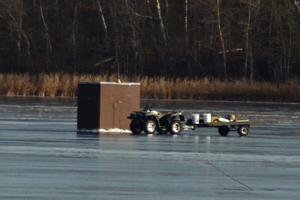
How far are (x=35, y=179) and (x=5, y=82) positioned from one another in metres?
40.6

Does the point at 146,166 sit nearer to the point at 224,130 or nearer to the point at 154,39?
the point at 224,130

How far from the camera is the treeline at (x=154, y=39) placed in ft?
197

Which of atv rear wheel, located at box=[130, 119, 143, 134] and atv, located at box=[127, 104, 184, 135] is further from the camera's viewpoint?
atv rear wheel, located at box=[130, 119, 143, 134]

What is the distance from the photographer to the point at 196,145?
1490 cm

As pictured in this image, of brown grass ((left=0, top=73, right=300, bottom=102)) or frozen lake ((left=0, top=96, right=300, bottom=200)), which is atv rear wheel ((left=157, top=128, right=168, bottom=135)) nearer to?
frozen lake ((left=0, top=96, right=300, bottom=200))

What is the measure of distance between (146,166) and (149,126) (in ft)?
21.2

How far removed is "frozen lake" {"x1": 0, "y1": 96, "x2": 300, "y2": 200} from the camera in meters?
8.64

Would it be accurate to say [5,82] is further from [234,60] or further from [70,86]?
[234,60]

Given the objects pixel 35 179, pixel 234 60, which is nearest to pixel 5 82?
pixel 234 60

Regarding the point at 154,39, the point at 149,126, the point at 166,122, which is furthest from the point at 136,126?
the point at 154,39

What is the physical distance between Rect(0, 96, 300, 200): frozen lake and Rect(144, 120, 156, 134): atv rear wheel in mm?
423

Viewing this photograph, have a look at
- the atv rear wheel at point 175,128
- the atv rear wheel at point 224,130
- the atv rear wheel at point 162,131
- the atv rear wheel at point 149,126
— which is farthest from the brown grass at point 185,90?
the atv rear wheel at point 149,126

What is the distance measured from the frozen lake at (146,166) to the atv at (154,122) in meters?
0.44

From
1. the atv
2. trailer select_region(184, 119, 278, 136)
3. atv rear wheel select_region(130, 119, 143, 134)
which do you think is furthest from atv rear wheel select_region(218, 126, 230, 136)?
atv rear wheel select_region(130, 119, 143, 134)
